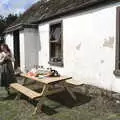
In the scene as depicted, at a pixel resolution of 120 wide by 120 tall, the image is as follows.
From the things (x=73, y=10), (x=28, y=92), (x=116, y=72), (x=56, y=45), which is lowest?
(x=28, y=92)

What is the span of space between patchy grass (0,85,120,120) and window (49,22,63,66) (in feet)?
8.78

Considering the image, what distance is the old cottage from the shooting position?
6629 millimetres

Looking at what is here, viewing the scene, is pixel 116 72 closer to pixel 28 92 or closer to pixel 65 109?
pixel 65 109

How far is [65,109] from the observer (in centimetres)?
612

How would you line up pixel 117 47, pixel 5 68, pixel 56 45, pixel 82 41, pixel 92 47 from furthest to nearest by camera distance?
pixel 56 45 → pixel 82 41 → pixel 92 47 → pixel 5 68 → pixel 117 47

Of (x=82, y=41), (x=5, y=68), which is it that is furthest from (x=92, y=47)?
(x=5, y=68)

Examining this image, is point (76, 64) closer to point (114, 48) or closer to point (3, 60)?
point (114, 48)

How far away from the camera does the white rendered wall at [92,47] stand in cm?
668

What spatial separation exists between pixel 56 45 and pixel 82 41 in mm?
2422

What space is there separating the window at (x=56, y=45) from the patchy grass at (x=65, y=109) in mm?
2675

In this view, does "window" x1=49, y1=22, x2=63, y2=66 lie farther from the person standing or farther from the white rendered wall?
the person standing

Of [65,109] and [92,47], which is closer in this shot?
[65,109]

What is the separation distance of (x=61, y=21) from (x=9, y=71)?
3.17m

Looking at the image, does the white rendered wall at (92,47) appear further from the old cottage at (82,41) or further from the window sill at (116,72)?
the window sill at (116,72)
